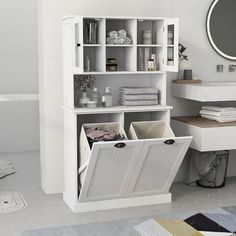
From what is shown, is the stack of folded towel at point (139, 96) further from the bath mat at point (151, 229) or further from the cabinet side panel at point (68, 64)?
the bath mat at point (151, 229)

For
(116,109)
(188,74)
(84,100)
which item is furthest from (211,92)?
(84,100)

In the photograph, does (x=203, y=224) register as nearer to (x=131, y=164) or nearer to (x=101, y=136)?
(x=131, y=164)

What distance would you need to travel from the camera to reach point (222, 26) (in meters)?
5.14

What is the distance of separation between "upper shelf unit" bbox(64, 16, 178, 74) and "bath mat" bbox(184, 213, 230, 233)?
1.33 m

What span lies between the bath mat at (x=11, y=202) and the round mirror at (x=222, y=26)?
8.34ft

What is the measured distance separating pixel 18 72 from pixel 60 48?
8.27 ft

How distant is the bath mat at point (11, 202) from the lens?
433 cm

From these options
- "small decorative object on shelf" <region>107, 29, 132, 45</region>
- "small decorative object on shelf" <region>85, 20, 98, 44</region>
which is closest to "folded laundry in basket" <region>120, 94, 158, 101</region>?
"small decorative object on shelf" <region>107, 29, 132, 45</region>

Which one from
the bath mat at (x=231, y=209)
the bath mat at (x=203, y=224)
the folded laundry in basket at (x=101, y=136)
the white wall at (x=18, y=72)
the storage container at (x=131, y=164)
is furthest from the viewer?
the white wall at (x=18, y=72)

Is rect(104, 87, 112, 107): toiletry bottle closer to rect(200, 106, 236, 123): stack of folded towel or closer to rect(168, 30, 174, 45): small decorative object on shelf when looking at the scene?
rect(168, 30, 174, 45): small decorative object on shelf

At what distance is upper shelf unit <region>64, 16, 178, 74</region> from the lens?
4.24 metres

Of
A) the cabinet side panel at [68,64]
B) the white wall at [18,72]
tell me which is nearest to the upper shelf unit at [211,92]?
the cabinet side panel at [68,64]

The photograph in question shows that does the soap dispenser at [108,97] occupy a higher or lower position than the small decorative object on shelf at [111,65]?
lower

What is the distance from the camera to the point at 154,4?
4863 mm
